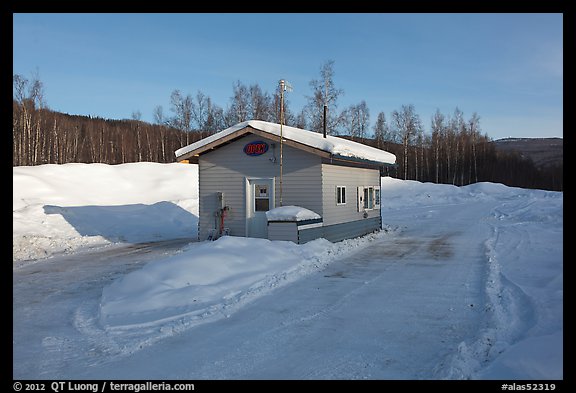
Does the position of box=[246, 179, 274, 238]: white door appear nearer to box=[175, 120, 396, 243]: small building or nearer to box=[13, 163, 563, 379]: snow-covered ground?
box=[175, 120, 396, 243]: small building

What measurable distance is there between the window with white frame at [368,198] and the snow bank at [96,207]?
846 cm

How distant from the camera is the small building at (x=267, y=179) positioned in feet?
51.6

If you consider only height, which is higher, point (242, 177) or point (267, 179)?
point (242, 177)

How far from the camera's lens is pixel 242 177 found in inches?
663

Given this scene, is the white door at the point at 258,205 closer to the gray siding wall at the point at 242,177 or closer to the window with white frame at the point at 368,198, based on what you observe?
the gray siding wall at the point at 242,177

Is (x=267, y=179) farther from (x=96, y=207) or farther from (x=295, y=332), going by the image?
(x=96, y=207)

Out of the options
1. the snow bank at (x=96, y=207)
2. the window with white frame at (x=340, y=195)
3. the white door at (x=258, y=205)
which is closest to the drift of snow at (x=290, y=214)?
the white door at (x=258, y=205)

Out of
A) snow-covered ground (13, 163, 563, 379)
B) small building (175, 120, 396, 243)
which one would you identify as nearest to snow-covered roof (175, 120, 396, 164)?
small building (175, 120, 396, 243)

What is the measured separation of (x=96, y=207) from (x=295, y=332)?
856 inches

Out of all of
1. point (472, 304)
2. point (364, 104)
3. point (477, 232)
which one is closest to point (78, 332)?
point (472, 304)

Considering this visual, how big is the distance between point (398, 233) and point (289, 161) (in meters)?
7.41

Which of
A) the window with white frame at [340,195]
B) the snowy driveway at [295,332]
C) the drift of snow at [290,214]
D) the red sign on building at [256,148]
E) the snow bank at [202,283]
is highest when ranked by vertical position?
the red sign on building at [256,148]

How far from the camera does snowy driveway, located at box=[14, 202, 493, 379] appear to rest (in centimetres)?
508

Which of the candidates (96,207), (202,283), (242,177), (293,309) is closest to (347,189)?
(242,177)
